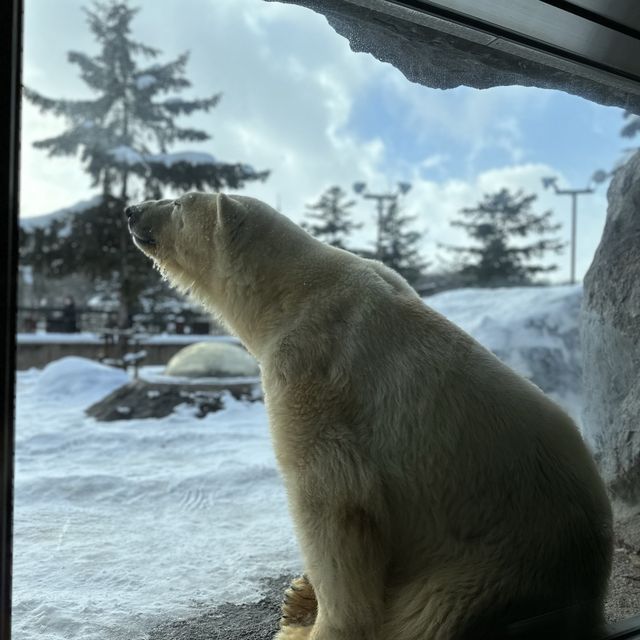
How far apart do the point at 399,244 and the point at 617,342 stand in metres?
2.85

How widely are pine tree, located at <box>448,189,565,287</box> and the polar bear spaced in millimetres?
3266

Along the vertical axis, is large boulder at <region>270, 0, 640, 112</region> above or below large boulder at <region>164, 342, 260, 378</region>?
above

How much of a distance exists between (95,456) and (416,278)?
2903mm

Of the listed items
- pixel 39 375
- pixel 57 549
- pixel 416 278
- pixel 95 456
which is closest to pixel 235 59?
pixel 57 549

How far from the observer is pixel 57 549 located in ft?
7.12

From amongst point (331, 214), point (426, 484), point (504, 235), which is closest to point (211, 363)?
point (331, 214)

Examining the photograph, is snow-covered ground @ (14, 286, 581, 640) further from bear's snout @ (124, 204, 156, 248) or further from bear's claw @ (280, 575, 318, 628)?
bear's snout @ (124, 204, 156, 248)

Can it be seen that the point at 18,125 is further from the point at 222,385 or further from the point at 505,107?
the point at 222,385

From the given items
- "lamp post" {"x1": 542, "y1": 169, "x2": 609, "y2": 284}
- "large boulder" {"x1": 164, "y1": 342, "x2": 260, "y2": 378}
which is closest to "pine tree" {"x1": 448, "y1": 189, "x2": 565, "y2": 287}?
"lamp post" {"x1": 542, "y1": 169, "x2": 609, "y2": 284}

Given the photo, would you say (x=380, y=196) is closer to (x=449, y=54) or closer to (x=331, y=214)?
(x=331, y=214)

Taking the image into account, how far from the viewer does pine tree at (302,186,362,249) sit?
4.91 metres

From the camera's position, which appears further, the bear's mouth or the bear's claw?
the bear's mouth

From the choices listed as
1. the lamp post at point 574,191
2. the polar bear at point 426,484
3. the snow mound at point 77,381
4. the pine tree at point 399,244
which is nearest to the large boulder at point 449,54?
the polar bear at point 426,484

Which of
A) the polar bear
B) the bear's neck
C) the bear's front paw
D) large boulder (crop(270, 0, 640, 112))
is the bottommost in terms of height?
the bear's front paw
